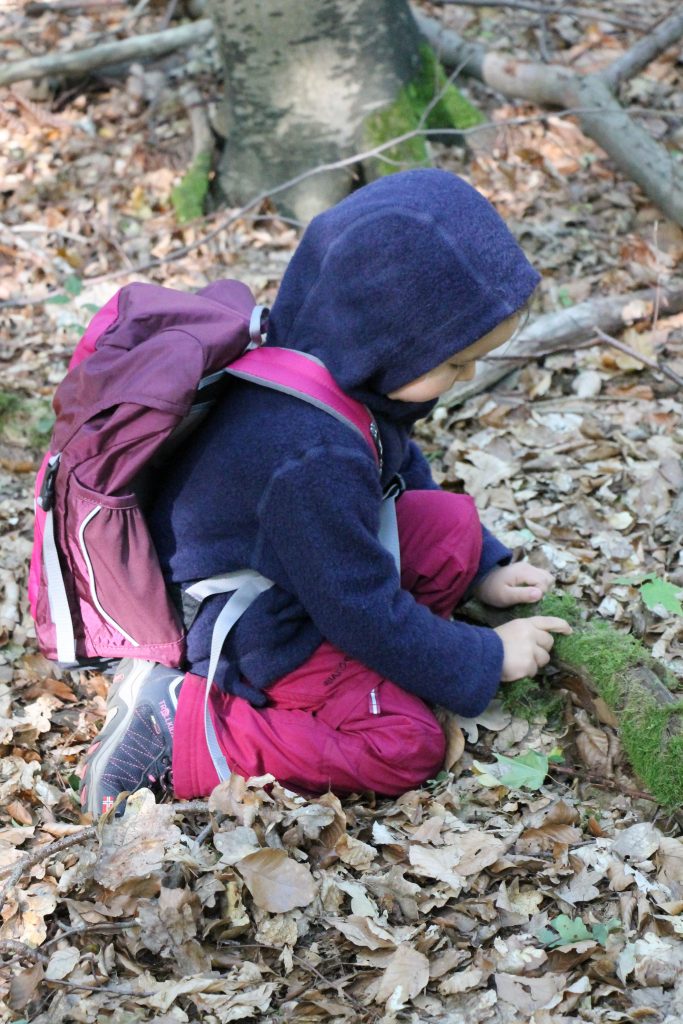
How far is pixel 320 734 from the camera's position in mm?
2908

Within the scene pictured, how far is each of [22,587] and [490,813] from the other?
200cm

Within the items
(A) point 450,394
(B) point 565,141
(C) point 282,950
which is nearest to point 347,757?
(C) point 282,950

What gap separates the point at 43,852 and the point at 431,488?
171cm

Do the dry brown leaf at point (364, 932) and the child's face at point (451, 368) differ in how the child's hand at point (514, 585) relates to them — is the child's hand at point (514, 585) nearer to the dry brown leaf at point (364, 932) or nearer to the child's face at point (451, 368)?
the child's face at point (451, 368)

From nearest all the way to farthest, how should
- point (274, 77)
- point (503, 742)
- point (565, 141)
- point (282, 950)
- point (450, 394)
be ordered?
point (282, 950)
point (503, 742)
point (450, 394)
point (274, 77)
point (565, 141)

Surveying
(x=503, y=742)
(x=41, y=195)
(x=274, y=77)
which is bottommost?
(x=503, y=742)

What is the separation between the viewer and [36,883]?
2.52 m

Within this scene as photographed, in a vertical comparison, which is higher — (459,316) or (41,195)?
(459,316)

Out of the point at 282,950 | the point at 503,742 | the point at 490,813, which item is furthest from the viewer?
the point at 503,742

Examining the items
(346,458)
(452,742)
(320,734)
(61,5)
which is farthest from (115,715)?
(61,5)

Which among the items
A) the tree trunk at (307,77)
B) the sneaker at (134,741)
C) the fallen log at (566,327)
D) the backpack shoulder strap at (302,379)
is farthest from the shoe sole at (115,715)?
the tree trunk at (307,77)

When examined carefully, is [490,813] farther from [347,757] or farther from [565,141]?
[565,141]

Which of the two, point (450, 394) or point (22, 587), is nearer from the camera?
point (22, 587)

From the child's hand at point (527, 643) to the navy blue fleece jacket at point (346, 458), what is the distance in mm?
52
